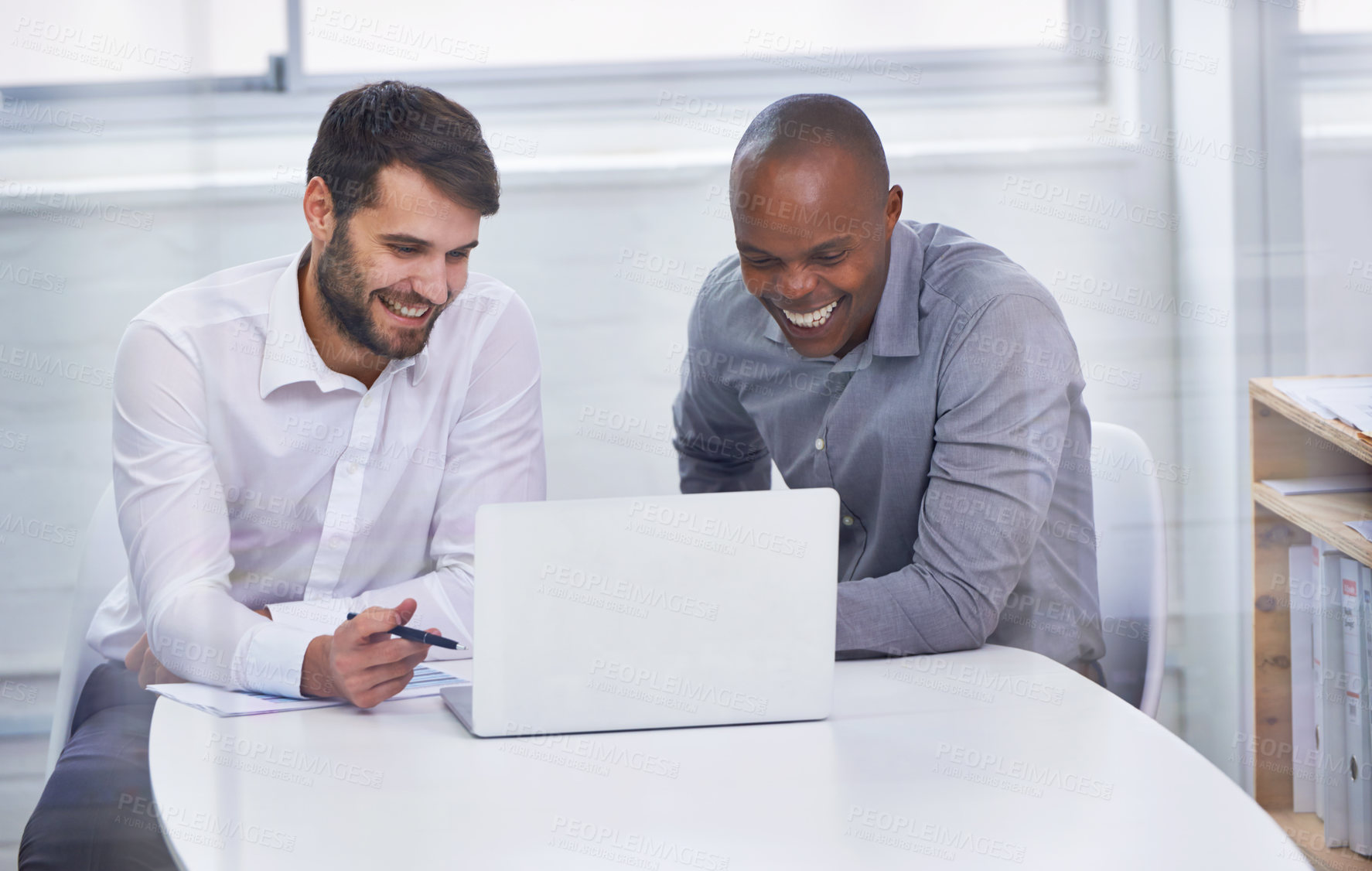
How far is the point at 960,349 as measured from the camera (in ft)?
4.93

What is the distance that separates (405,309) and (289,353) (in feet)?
0.56

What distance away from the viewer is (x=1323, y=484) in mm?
1831

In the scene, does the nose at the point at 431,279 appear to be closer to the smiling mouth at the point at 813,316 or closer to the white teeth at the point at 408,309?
the white teeth at the point at 408,309

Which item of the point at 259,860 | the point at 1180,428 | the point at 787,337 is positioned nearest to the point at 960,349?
the point at 787,337

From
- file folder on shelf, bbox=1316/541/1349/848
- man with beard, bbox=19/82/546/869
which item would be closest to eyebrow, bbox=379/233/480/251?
man with beard, bbox=19/82/546/869

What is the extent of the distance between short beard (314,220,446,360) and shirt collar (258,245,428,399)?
5cm

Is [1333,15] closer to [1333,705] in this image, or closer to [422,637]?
[1333,705]

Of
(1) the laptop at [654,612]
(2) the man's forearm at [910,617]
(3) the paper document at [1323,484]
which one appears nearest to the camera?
(1) the laptop at [654,612]

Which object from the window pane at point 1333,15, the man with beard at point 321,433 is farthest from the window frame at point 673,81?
the window pane at point 1333,15

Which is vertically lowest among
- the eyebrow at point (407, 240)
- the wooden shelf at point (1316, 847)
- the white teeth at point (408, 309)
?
the wooden shelf at point (1316, 847)

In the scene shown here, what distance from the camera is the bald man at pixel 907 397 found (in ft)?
4.57

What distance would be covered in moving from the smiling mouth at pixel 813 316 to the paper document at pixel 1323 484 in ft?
2.74

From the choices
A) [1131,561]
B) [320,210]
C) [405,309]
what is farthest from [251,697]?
[1131,561]

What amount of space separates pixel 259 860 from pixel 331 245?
1.03 meters
